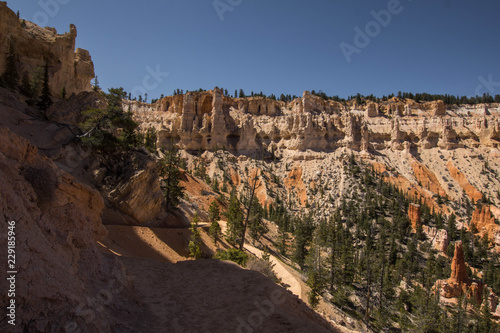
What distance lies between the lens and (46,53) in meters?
31.8

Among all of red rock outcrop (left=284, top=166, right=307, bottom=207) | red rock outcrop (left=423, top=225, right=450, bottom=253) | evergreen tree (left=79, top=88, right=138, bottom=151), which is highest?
evergreen tree (left=79, top=88, right=138, bottom=151)

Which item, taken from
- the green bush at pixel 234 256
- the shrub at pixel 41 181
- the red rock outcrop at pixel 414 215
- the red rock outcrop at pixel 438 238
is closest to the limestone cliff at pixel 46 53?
the green bush at pixel 234 256

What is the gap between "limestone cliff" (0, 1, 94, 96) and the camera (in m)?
28.2

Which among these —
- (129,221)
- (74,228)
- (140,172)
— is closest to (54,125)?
(140,172)

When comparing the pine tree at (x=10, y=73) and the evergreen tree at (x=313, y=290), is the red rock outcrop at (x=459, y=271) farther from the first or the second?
the pine tree at (x=10, y=73)

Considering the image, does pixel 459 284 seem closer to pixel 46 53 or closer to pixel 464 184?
pixel 464 184

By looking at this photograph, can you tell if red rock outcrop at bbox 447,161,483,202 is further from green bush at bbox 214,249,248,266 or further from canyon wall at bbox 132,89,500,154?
green bush at bbox 214,249,248,266

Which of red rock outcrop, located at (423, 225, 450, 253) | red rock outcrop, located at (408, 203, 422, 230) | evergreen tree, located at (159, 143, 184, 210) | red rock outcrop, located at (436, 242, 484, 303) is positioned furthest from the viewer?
red rock outcrop, located at (408, 203, 422, 230)

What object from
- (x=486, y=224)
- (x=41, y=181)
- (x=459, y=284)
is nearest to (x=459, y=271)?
(x=459, y=284)

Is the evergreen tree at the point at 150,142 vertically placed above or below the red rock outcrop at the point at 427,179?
above

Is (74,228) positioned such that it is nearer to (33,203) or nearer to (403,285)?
(33,203)

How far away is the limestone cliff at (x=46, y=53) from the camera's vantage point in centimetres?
2817

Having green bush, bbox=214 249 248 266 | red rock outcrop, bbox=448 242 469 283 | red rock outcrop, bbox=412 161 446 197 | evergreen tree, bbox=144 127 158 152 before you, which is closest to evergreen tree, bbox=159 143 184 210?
green bush, bbox=214 249 248 266

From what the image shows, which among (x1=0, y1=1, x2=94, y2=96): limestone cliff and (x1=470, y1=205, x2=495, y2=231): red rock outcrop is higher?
(x1=0, y1=1, x2=94, y2=96): limestone cliff
